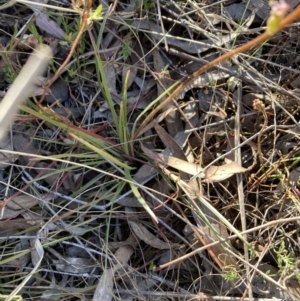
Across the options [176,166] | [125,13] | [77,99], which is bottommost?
[176,166]

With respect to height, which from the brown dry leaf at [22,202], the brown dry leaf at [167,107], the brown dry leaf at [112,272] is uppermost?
the brown dry leaf at [167,107]

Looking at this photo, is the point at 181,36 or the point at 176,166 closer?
the point at 176,166

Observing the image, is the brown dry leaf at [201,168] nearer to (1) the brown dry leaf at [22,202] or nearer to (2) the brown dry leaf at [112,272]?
(2) the brown dry leaf at [112,272]

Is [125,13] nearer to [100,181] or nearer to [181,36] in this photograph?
[181,36]

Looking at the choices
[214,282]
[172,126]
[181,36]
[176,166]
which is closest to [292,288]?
[214,282]

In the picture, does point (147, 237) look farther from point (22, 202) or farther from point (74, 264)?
point (22, 202)

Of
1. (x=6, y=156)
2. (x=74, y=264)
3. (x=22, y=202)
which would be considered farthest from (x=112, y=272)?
(x=6, y=156)

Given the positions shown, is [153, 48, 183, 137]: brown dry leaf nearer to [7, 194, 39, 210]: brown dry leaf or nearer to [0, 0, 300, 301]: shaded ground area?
[0, 0, 300, 301]: shaded ground area

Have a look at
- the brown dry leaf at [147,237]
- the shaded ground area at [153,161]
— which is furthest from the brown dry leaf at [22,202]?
the brown dry leaf at [147,237]
